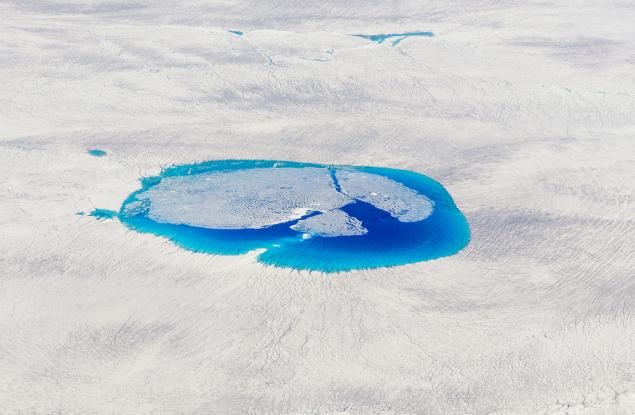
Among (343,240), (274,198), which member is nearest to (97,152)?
(274,198)

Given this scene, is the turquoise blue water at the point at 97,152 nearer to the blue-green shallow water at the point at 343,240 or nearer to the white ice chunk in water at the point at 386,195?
the blue-green shallow water at the point at 343,240

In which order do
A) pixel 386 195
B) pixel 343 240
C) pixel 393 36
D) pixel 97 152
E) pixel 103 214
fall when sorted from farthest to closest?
pixel 393 36
pixel 97 152
pixel 386 195
pixel 103 214
pixel 343 240

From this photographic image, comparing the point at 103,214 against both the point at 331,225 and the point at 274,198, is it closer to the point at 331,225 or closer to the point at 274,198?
the point at 274,198

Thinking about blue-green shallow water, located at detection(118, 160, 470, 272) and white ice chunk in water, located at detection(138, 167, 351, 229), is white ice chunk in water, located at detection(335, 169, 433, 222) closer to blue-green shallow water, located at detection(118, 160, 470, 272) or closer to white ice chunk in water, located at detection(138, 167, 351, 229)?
blue-green shallow water, located at detection(118, 160, 470, 272)

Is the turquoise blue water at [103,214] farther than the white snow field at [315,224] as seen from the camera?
Yes

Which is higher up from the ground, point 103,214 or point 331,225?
point 103,214

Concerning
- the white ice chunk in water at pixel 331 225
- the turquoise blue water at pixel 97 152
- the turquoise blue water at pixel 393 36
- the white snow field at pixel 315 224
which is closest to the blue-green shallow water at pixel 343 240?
the white ice chunk in water at pixel 331 225
